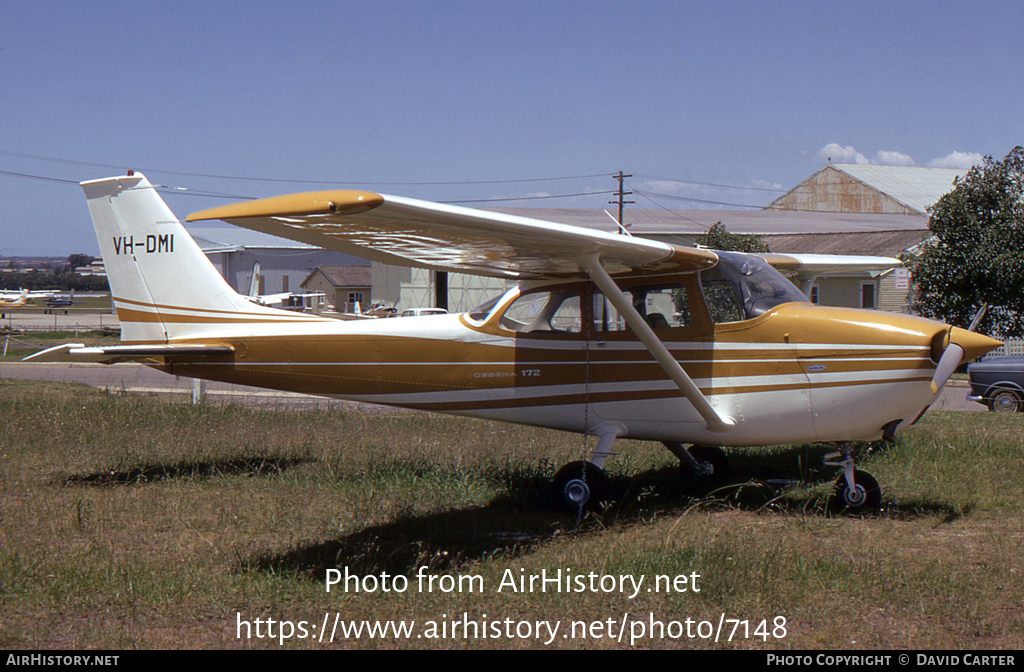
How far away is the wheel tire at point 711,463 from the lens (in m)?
8.49

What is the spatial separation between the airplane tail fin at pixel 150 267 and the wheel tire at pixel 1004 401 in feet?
42.6

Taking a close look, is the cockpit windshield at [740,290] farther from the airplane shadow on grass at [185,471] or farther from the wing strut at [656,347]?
the airplane shadow on grass at [185,471]

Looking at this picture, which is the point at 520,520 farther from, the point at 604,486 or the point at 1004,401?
the point at 1004,401

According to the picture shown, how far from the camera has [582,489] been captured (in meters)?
7.11

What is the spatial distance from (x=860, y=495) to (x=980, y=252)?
58.6 feet

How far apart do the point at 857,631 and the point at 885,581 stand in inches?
31.6

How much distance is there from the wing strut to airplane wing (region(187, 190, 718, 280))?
0.16m

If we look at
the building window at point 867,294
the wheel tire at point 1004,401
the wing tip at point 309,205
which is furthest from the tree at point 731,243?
the wing tip at point 309,205

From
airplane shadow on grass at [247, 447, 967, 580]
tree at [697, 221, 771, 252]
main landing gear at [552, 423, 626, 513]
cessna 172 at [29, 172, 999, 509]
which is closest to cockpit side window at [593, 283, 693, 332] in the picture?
cessna 172 at [29, 172, 999, 509]

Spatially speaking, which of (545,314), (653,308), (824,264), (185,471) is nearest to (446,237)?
(545,314)

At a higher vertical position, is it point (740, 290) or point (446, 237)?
point (446, 237)

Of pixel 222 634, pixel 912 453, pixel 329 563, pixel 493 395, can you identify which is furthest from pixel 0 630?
pixel 912 453

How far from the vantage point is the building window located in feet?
107
